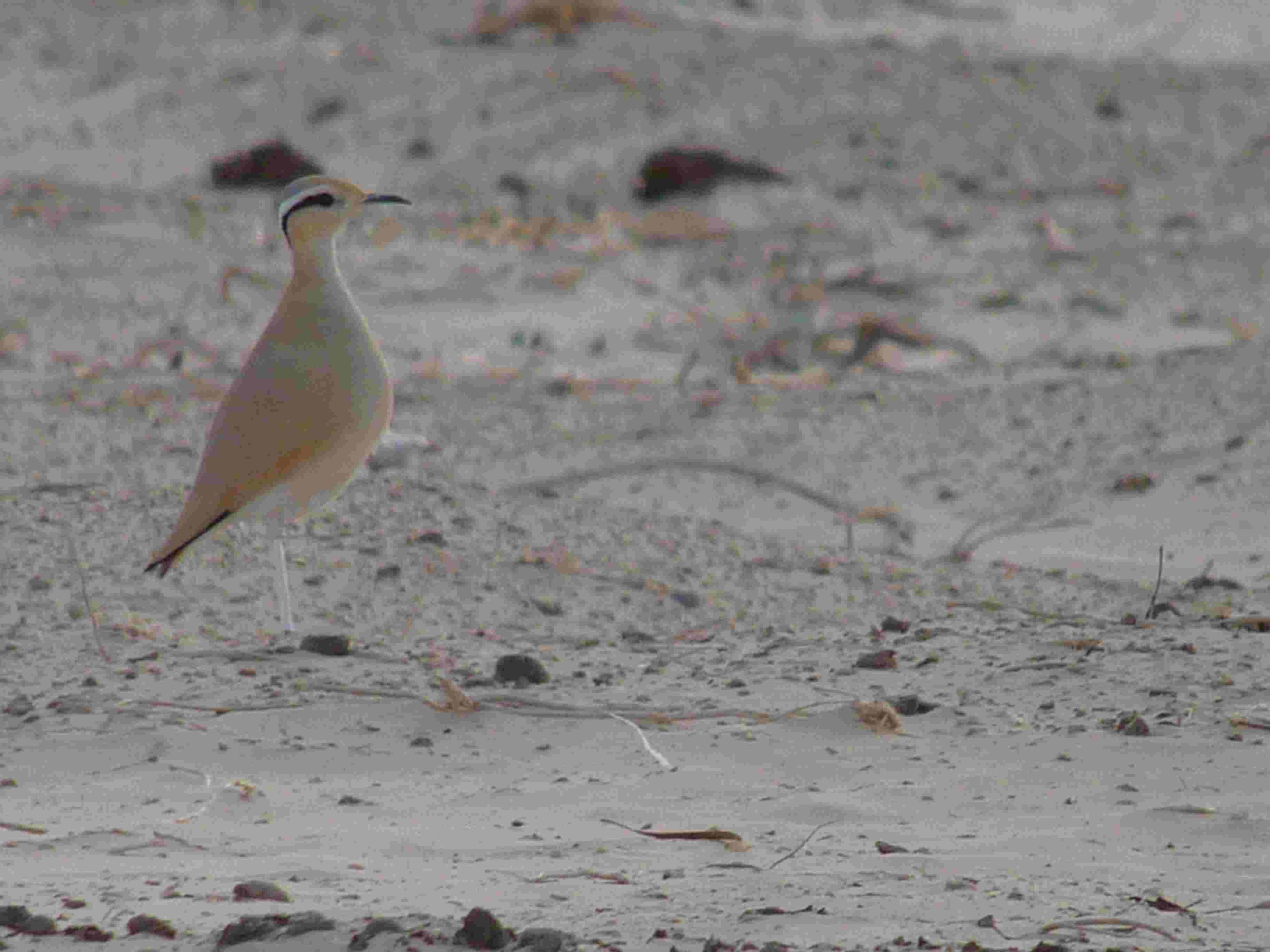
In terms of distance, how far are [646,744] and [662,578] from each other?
150cm

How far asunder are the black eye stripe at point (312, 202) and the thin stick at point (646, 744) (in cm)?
135

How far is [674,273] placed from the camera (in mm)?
10125

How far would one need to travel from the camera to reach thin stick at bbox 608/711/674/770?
3635mm

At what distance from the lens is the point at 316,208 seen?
4590mm

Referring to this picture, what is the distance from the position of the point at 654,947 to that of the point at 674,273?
7501mm

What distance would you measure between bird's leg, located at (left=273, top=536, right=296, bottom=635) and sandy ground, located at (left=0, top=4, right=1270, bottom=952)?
0.07m

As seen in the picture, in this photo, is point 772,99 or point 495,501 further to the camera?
point 772,99

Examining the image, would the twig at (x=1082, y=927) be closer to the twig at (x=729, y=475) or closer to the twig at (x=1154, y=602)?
the twig at (x=1154, y=602)

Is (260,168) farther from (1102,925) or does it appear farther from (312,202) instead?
(1102,925)

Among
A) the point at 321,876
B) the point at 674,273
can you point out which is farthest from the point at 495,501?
the point at 674,273

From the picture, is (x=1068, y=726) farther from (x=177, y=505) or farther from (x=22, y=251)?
(x=22, y=251)

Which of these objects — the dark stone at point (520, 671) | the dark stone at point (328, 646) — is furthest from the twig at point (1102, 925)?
the dark stone at point (328, 646)

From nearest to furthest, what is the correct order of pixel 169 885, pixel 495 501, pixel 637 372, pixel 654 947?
1. pixel 654 947
2. pixel 169 885
3. pixel 495 501
4. pixel 637 372

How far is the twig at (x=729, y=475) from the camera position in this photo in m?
6.11
